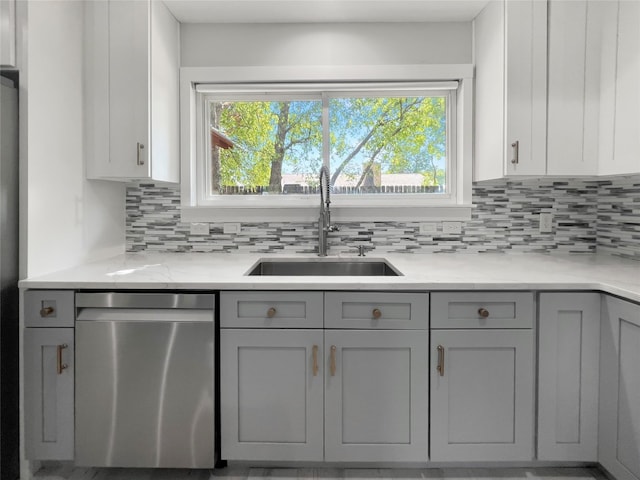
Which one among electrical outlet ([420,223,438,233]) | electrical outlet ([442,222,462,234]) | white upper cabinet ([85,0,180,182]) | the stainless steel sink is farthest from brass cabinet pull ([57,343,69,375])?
electrical outlet ([442,222,462,234])

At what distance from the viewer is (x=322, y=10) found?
231 centimetres

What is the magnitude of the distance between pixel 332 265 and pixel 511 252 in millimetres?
1088

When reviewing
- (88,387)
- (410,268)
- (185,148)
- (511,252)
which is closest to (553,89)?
(511,252)

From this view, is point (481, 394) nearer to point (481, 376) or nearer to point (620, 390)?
point (481, 376)

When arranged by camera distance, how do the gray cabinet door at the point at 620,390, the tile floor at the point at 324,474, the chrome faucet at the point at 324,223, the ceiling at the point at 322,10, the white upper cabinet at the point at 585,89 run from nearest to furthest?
the gray cabinet door at the point at 620,390
the tile floor at the point at 324,474
the white upper cabinet at the point at 585,89
the ceiling at the point at 322,10
the chrome faucet at the point at 324,223

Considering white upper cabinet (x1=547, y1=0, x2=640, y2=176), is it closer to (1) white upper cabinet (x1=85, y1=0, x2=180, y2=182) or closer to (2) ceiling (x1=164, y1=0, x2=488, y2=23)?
(2) ceiling (x1=164, y1=0, x2=488, y2=23)

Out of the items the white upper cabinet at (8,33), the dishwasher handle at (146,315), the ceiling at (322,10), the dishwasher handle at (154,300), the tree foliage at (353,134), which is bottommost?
the dishwasher handle at (146,315)

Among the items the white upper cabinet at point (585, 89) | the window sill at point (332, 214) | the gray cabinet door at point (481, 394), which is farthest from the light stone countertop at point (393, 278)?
the white upper cabinet at point (585, 89)

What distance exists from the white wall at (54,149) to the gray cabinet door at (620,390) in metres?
2.34

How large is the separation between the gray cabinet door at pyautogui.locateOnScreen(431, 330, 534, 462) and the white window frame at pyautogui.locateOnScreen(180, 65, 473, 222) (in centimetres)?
96

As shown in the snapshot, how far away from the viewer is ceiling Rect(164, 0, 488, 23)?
2.24 metres

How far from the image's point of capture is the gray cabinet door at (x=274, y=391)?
1.74 m

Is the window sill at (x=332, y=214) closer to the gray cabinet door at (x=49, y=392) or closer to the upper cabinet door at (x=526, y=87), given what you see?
the upper cabinet door at (x=526, y=87)

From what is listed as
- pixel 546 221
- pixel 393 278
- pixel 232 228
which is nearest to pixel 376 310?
pixel 393 278
